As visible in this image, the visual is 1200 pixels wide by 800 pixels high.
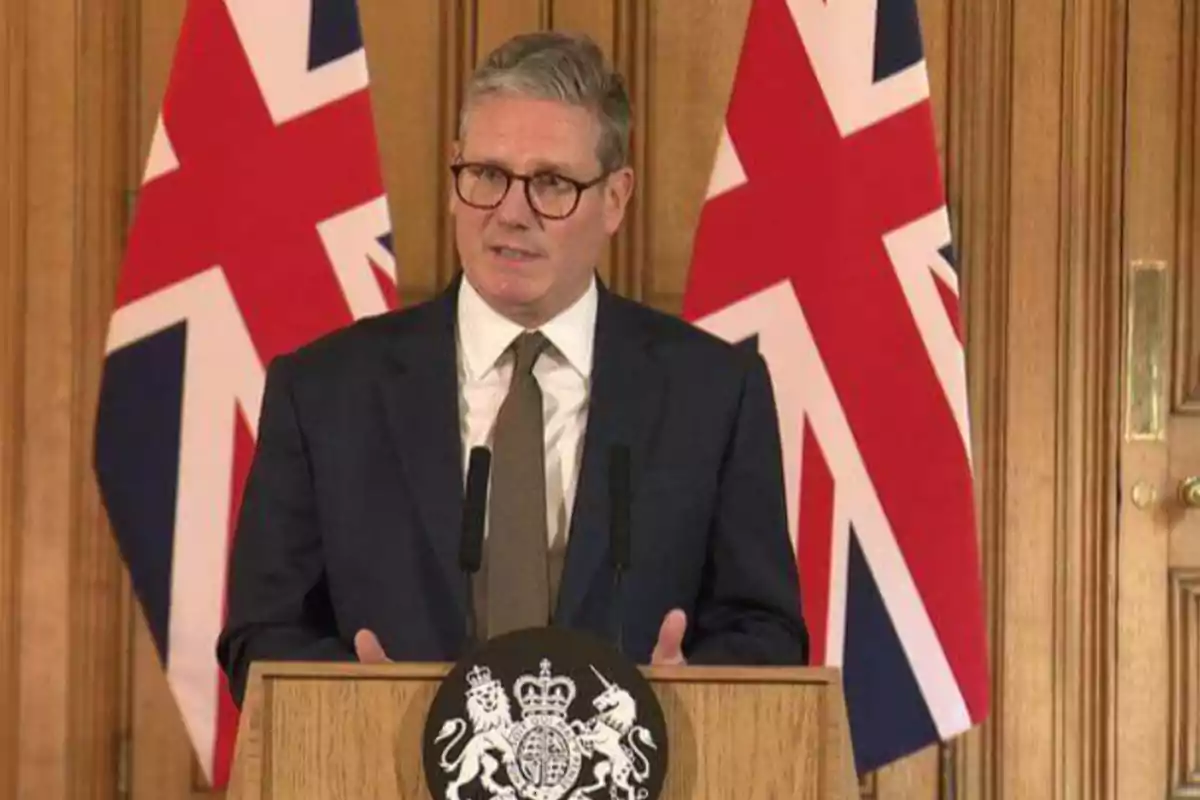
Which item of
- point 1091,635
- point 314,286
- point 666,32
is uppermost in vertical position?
point 666,32

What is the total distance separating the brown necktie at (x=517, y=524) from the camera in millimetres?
1811

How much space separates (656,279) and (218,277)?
2.68ft

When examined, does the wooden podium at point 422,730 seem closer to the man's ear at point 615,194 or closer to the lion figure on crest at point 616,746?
the lion figure on crest at point 616,746

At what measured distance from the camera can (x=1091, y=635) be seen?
3301 millimetres

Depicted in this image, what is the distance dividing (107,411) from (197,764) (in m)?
0.72

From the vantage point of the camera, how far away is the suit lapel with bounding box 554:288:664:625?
183 cm

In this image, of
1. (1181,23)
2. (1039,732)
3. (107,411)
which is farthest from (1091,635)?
(107,411)

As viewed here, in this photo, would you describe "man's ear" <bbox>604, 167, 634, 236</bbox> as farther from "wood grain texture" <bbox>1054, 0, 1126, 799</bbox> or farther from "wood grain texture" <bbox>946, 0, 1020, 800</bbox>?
"wood grain texture" <bbox>1054, 0, 1126, 799</bbox>

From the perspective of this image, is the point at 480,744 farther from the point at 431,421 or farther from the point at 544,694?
the point at 431,421

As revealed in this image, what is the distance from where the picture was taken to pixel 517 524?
72.1 inches

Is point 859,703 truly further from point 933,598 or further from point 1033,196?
point 1033,196

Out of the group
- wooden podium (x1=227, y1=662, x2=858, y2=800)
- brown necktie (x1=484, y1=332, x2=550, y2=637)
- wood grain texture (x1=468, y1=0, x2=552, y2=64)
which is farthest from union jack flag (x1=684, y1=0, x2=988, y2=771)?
wooden podium (x1=227, y1=662, x2=858, y2=800)

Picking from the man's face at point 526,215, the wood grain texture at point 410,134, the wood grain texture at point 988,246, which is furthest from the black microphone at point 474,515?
the wood grain texture at point 988,246

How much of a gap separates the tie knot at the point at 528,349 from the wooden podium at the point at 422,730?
643 millimetres
